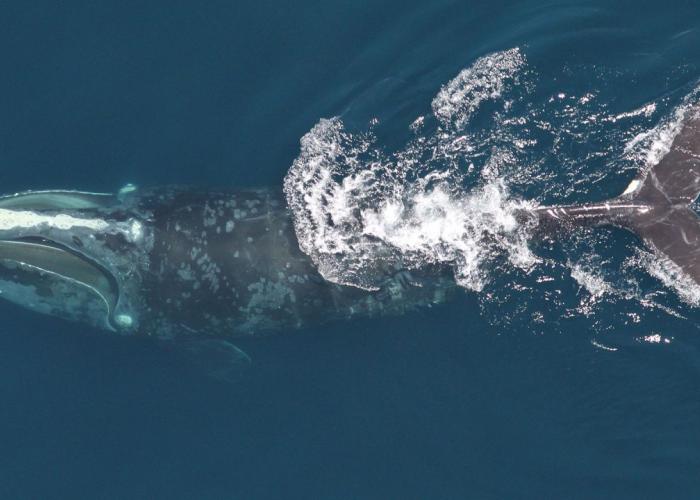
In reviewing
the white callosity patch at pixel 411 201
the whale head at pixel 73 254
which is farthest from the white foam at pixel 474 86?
the whale head at pixel 73 254

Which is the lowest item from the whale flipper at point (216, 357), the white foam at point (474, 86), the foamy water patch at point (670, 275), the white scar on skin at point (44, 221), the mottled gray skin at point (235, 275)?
the foamy water patch at point (670, 275)

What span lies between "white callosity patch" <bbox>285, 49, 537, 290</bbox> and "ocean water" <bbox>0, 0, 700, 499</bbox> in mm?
49

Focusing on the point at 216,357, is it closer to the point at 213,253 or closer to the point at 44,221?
the point at 213,253

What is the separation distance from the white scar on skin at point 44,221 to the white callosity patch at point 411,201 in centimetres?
364

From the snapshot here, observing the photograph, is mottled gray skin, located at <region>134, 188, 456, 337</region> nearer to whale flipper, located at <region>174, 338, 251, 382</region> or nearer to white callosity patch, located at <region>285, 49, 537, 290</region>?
white callosity patch, located at <region>285, 49, 537, 290</region>

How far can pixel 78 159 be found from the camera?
18.2 m

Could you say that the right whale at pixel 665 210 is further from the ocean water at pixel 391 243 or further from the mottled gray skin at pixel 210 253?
the ocean water at pixel 391 243

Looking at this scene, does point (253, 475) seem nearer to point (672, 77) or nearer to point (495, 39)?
point (495, 39)

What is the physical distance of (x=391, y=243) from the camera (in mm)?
15648

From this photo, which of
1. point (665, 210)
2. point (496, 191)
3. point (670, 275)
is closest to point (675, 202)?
point (665, 210)

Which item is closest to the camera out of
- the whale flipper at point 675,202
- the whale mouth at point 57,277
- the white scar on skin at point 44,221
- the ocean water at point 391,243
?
the white scar on skin at point 44,221

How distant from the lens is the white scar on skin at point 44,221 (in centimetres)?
1512

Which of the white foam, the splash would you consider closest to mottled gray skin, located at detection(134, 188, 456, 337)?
the splash

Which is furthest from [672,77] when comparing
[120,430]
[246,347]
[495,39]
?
[120,430]
